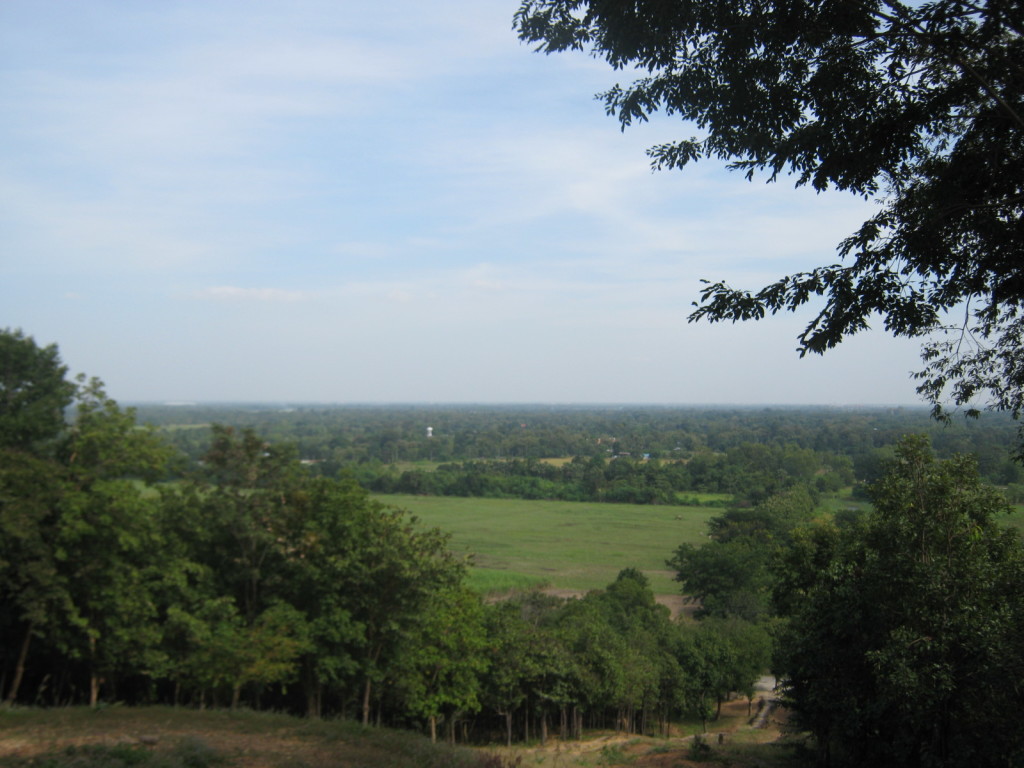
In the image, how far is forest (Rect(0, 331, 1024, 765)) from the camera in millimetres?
8508

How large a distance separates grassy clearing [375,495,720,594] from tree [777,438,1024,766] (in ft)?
70.4

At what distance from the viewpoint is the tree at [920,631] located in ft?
25.1

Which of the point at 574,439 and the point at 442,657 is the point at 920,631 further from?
the point at 574,439

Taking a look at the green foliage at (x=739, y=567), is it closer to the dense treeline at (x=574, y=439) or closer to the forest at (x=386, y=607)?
the dense treeline at (x=574, y=439)

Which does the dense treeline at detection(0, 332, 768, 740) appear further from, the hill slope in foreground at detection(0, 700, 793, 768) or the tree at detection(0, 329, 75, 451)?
the hill slope in foreground at detection(0, 700, 793, 768)

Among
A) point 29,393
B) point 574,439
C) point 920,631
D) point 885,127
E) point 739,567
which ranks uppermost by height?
point 885,127

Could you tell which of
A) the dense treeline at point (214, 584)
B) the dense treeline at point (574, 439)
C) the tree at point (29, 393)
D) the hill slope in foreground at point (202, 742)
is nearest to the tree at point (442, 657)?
the dense treeline at point (214, 584)

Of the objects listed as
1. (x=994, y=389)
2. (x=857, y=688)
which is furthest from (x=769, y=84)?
(x=857, y=688)

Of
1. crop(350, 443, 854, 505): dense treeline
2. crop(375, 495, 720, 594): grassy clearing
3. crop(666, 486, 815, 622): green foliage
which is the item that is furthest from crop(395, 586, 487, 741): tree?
crop(350, 443, 854, 505): dense treeline

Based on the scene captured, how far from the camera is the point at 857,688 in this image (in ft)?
33.0

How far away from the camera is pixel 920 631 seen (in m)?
8.59

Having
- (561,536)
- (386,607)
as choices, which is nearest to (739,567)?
(561,536)

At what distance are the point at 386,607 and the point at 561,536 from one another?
106 feet

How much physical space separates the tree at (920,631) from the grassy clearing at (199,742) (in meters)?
5.40
